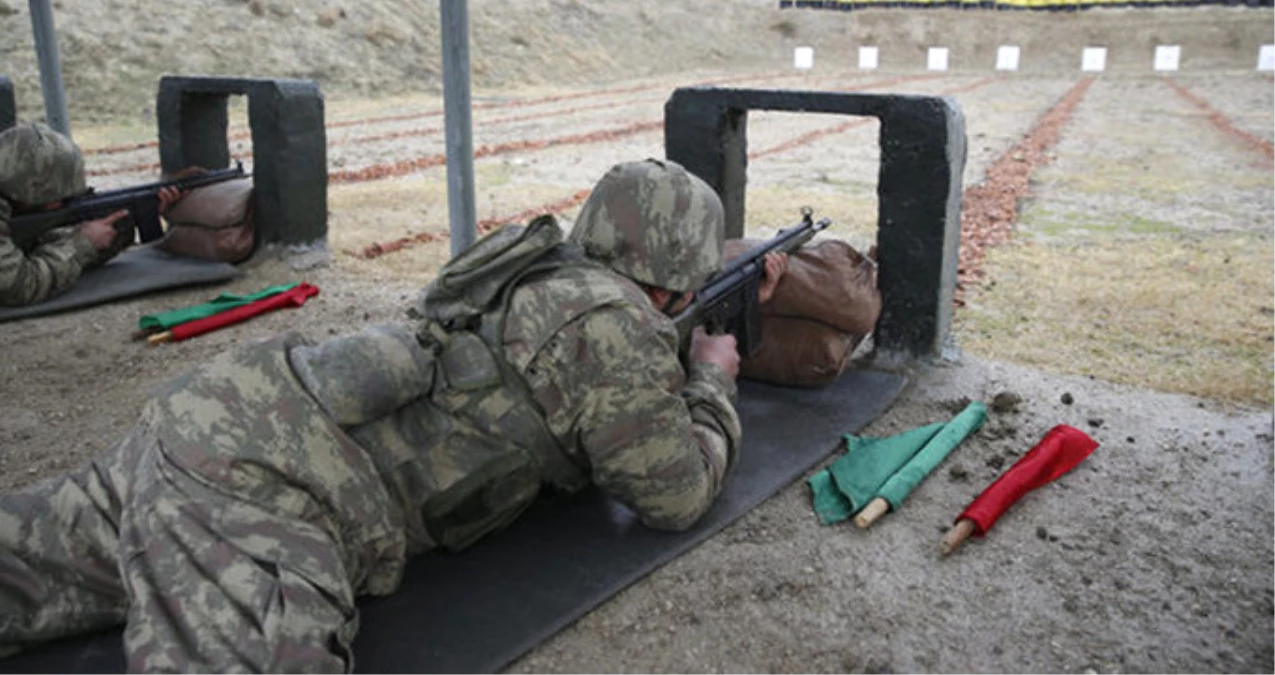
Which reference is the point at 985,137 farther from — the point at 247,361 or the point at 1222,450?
the point at 247,361

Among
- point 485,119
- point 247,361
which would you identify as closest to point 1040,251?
point 247,361

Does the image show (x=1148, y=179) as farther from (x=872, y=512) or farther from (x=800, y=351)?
(x=872, y=512)

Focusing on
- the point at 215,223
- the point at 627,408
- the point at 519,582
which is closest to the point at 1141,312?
the point at 627,408

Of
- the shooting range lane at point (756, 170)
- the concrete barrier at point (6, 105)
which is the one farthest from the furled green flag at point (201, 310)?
the concrete barrier at point (6, 105)

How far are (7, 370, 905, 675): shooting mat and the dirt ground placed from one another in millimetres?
56

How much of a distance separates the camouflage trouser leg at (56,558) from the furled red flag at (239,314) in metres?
2.45

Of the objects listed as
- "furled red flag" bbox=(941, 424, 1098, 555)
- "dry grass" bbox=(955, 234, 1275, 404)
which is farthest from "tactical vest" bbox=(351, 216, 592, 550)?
"dry grass" bbox=(955, 234, 1275, 404)

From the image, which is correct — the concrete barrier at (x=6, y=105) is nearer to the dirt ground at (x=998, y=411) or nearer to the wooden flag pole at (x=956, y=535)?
the dirt ground at (x=998, y=411)

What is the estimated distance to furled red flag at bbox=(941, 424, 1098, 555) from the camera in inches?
105

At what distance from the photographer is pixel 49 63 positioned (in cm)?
643

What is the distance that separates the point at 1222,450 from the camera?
3.17m

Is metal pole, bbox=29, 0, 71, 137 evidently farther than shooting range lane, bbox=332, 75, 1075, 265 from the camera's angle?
No

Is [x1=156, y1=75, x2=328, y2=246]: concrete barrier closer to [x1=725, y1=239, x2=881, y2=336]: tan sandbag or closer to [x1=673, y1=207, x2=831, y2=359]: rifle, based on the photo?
[x1=725, y1=239, x2=881, y2=336]: tan sandbag

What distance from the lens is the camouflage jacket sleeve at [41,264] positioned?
15.3ft
